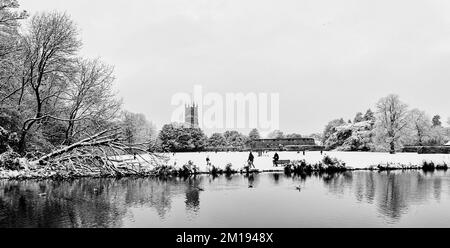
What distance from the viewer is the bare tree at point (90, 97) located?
1271 inches

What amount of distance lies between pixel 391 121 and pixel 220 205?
50.0 metres

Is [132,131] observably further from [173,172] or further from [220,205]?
[220,205]

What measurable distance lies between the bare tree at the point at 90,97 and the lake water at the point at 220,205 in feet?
30.6

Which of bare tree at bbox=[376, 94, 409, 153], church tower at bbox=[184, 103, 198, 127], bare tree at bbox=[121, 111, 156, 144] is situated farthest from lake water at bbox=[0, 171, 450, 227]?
church tower at bbox=[184, 103, 198, 127]

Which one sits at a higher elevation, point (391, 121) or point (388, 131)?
point (391, 121)

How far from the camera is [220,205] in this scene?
1702 centimetres

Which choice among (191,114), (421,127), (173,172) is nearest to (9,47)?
(173,172)

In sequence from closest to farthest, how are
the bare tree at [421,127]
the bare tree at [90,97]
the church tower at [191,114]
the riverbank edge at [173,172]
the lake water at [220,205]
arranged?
the lake water at [220,205]
the riverbank edge at [173,172]
the bare tree at [90,97]
the bare tree at [421,127]
the church tower at [191,114]

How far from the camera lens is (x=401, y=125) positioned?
58.9m

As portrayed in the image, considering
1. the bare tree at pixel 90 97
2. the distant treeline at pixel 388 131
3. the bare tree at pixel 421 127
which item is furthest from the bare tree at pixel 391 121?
the bare tree at pixel 90 97

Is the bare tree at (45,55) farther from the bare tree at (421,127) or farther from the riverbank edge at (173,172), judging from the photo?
the bare tree at (421,127)

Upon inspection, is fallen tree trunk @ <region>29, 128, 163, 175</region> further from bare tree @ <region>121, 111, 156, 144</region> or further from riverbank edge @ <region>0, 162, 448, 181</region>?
bare tree @ <region>121, 111, 156, 144</region>

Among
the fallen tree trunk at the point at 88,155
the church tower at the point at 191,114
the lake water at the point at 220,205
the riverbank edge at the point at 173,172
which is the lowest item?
the lake water at the point at 220,205

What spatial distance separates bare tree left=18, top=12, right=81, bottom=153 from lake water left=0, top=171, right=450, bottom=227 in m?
7.06
